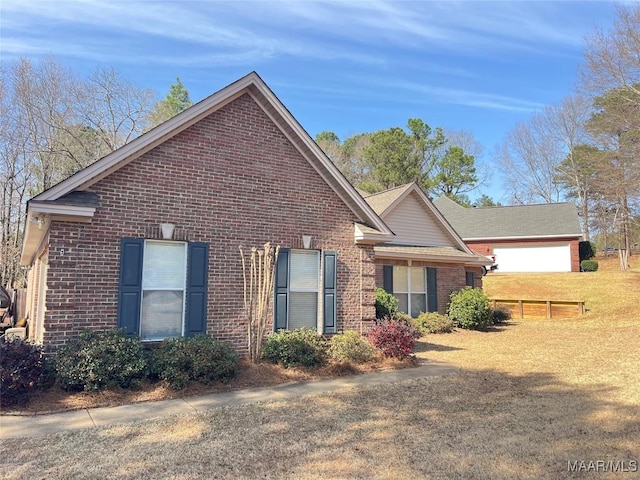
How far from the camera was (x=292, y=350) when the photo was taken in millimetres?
9312

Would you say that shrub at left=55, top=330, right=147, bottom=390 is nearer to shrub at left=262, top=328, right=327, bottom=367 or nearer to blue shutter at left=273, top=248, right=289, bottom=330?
shrub at left=262, top=328, right=327, bottom=367

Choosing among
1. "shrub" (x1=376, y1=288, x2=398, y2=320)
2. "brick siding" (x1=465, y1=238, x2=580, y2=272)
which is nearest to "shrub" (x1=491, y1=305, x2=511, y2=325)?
"shrub" (x1=376, y1=288, x2=398, y2=320)

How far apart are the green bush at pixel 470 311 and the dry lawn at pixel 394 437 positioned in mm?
7667

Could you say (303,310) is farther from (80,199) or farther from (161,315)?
(80,199)

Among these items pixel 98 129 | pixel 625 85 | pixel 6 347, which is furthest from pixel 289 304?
pixel 98 129

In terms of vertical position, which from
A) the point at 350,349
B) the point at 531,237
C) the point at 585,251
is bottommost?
the point at 350,349

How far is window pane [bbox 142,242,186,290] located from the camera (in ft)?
28.6

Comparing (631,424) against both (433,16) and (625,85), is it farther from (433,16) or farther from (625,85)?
(625,85)

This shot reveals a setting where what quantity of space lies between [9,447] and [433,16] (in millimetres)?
11345

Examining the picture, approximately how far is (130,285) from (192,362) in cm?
192

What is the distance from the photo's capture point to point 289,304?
1025 cm

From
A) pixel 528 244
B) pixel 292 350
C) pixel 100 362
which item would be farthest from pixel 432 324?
pixel 528 244

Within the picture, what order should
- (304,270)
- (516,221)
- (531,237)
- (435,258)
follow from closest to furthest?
(304,270), (435,258), (531,237), (516,221)

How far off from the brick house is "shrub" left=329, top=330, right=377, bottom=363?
64 centimetres
